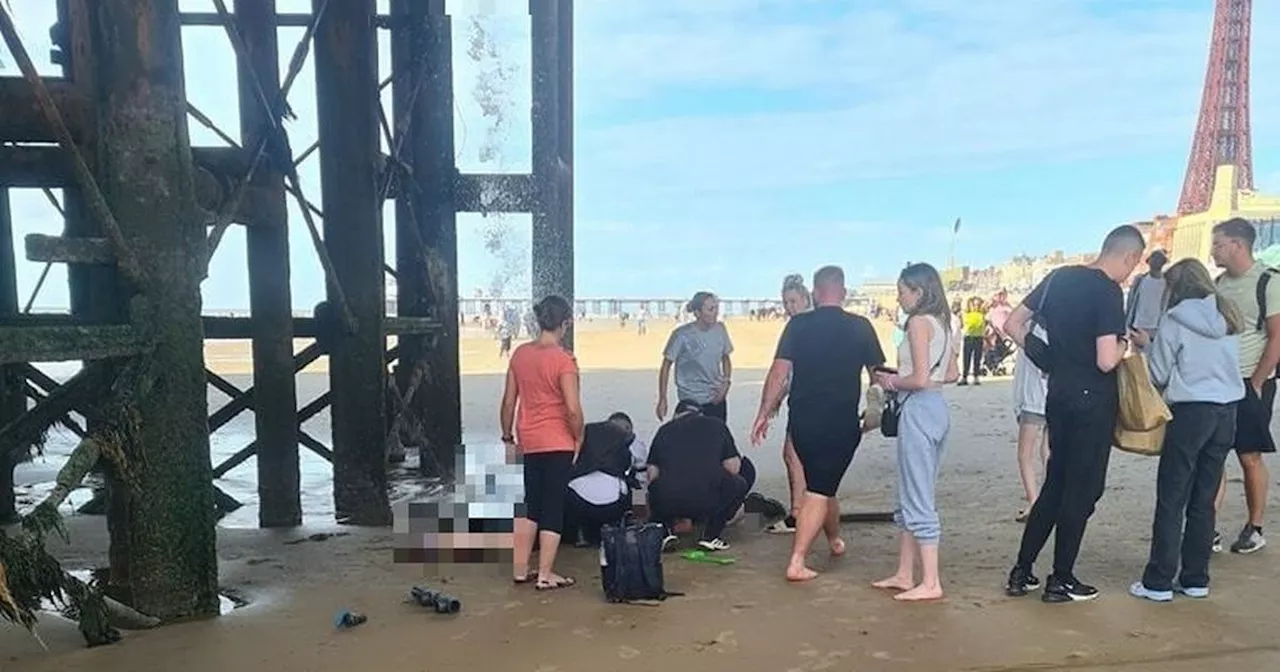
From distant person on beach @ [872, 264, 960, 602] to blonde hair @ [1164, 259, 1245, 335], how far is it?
3.74 feet

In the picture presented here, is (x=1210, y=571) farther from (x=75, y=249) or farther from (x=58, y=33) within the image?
(x=58, y=33)

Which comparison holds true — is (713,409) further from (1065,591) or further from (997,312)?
(997,312)

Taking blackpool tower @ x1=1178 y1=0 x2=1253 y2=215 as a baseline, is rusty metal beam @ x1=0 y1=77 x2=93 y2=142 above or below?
below

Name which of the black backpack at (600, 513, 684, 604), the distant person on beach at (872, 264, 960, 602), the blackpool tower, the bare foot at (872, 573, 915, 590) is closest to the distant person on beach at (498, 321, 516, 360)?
the black backpack at (600, 513, 684, 604)

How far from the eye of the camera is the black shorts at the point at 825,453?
4840 millimetres

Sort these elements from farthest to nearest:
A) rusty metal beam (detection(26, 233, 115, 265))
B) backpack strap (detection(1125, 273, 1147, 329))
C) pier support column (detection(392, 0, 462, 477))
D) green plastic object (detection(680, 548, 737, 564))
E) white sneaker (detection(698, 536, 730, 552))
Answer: pier support column (detection(392, 0, 462, 477))
backpack strap (detection(1125, 273, 1147, 329))
white sneaker (detection(698, 536, 730, 552))
green plastic object (detection(680, 548, 737, 564))
rusty metal beam (detection(26, 233, 115, 265))

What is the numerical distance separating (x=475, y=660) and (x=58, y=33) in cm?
639

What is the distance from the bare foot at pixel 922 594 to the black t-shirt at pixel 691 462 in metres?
1.43

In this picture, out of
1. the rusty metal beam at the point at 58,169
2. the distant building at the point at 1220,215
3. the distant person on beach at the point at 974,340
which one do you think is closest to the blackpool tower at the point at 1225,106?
the distant building at the point at 1220,215

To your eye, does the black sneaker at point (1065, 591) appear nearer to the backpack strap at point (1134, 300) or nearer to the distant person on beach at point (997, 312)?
the backpack strap at point (1134, 300)

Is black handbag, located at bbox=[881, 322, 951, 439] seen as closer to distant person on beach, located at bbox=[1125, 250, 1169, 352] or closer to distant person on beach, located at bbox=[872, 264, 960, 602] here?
distant person on beach, located at bbox=[872, 264, 960, 602]

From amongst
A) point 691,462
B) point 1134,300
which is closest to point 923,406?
point 691,462

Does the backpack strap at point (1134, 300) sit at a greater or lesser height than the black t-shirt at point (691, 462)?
greater

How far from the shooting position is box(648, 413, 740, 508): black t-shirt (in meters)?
5.62
